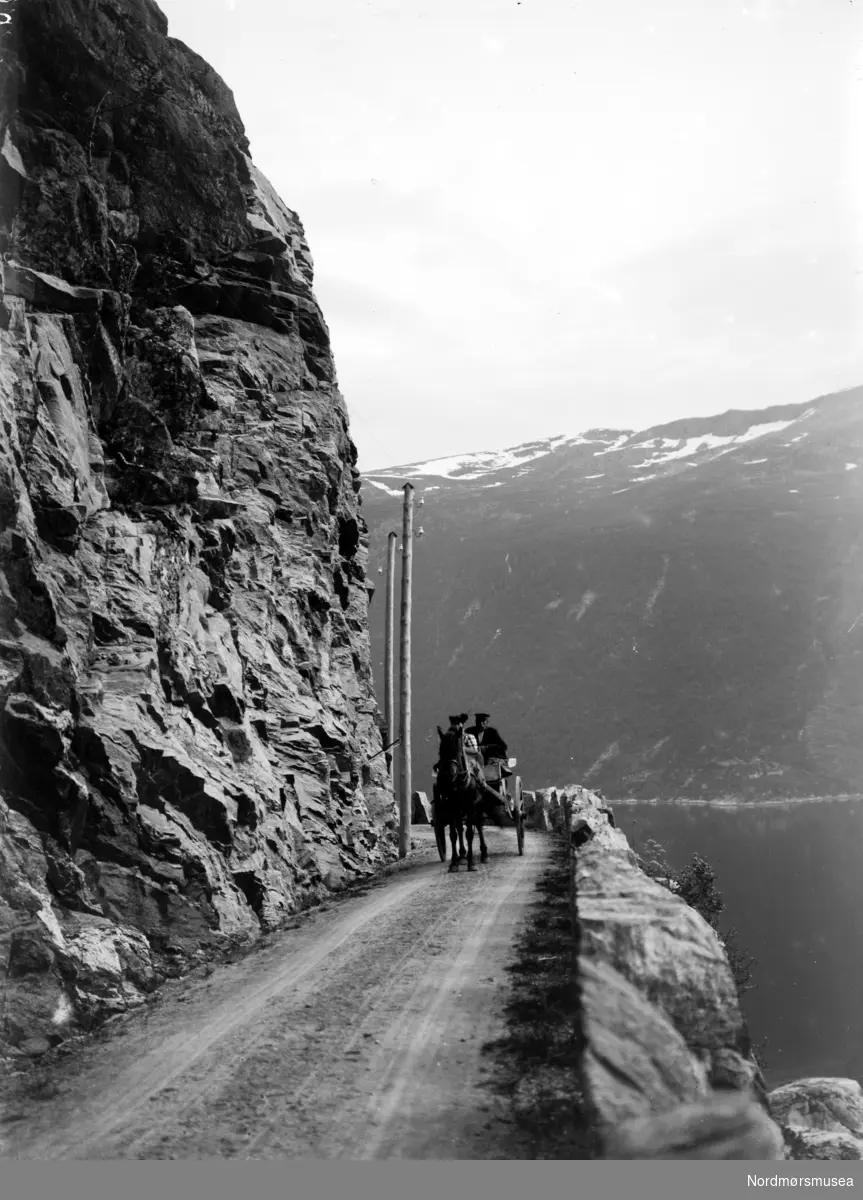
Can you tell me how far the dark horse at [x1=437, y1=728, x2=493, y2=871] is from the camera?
56.4 feet

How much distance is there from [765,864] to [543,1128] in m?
94.6

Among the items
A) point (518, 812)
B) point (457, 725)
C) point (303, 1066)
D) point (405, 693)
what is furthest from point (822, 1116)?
point (405, 693)

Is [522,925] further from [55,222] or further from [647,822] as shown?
[647,822]

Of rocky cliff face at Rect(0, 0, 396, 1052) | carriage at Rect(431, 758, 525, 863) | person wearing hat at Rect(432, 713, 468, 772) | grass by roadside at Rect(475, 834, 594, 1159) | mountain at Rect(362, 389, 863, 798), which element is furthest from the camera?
mountain at Rect(362, 389, 863, 798)

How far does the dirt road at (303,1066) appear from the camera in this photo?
222 inches

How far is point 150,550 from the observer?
47.9 feet

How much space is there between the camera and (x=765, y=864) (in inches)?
3605

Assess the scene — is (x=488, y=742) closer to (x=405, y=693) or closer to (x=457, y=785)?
(x=405, y=693)

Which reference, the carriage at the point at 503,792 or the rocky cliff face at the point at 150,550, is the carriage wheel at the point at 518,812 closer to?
the carriage at the point at 503,792

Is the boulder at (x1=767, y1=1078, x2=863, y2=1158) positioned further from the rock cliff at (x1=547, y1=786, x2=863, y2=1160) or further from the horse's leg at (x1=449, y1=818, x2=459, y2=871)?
the horse's leg at (x1=449, y1=818, x2=459, y2=871)

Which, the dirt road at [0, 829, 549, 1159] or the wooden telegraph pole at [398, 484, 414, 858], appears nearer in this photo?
the dirt road at [0, 829, 549, 1159]

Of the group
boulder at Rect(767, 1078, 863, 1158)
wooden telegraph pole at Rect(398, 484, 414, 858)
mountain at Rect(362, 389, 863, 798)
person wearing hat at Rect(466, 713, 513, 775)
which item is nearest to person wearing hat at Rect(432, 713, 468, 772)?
person wearing hat at Rect(466, 713, 513, 775)

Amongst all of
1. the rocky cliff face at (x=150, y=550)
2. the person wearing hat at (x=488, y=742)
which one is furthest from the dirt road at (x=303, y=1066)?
the person wearing hat at (x=488, y=742)

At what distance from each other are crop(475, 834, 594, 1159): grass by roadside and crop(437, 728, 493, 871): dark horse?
226 inches
